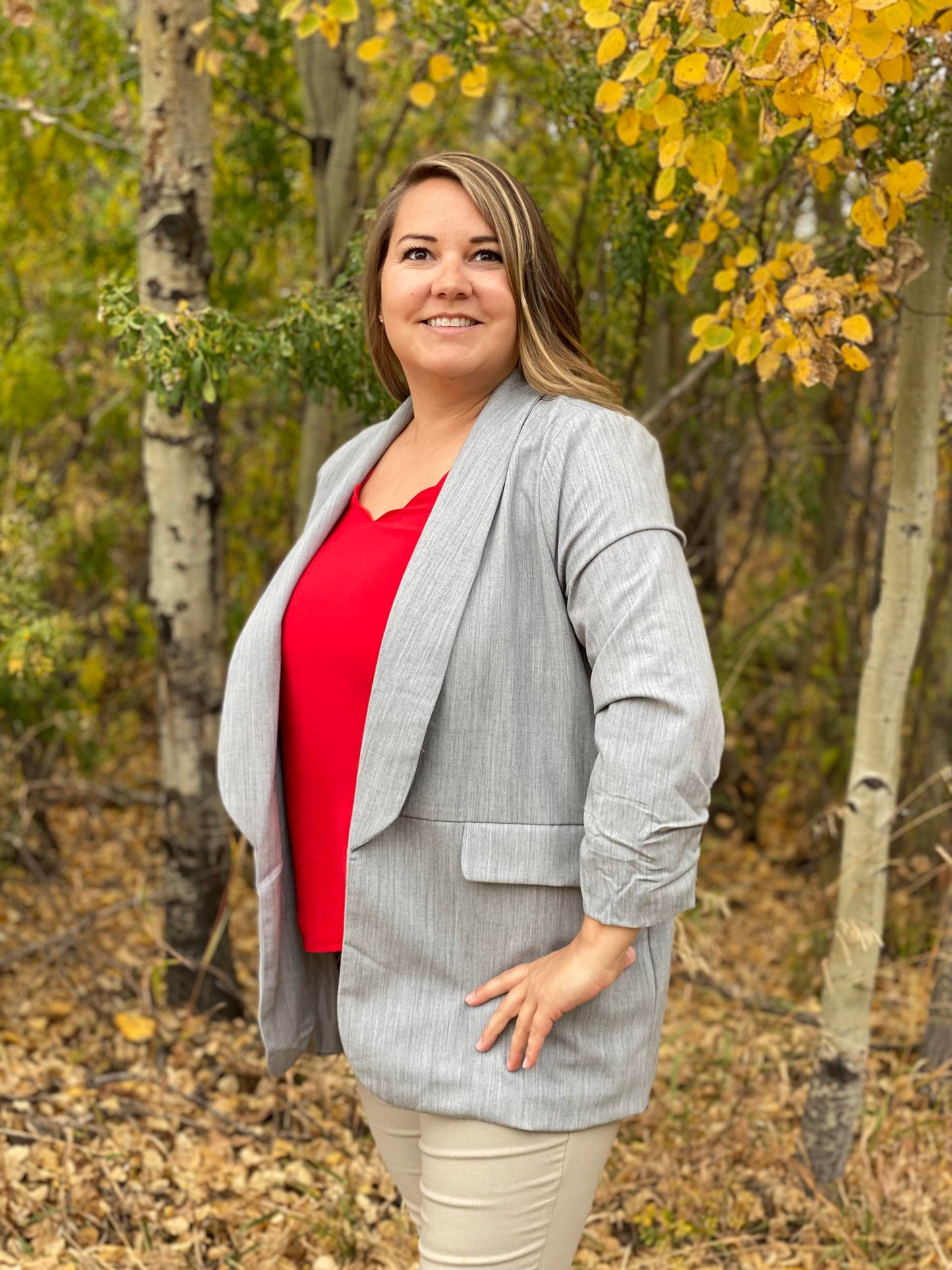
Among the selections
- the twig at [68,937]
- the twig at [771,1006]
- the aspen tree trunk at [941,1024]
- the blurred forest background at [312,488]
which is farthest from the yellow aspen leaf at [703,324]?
the twig at [68,937]

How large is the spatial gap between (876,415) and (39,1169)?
391 cm

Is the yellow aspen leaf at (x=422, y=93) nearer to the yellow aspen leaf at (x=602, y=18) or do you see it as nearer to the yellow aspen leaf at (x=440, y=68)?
the yellow aspen leaf at (x=440, y=68)

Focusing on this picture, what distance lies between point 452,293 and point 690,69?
24.5 inches

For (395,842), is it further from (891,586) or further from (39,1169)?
(39,1169)

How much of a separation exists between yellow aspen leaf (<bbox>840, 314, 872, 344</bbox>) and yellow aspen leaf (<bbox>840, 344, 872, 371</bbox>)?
0.07 feet

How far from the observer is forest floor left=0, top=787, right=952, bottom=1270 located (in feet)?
8.43

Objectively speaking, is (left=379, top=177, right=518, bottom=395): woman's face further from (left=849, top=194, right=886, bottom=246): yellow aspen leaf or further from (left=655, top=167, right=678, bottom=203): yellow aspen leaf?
(left=849, top=194, right=886, bottom=246): yellow aspen leaf

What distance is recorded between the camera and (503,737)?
1.55 meters

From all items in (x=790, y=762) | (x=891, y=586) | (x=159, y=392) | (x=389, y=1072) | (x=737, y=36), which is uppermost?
(x=737, y=36)

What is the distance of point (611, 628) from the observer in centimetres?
142

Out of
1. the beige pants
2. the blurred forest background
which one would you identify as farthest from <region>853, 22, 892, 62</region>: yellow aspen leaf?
the beige pants

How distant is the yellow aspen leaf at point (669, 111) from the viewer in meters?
1.94

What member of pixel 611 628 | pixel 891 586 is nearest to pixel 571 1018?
pixel 611 628

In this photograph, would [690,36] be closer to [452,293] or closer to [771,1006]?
[452,293]
